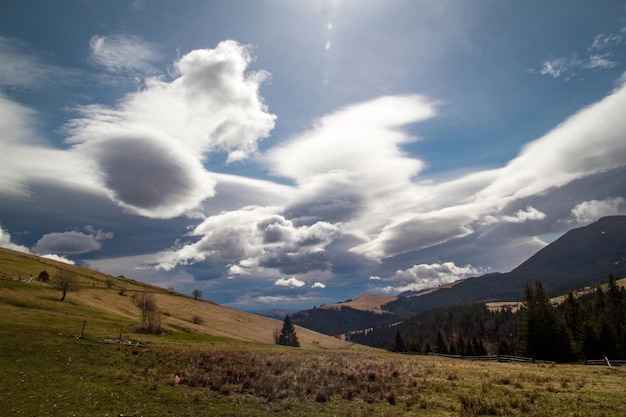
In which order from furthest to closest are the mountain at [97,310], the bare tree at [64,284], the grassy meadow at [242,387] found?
the bare tree at [64,284] → the mountain at [97,310] → the grassy meadow at [242,387]

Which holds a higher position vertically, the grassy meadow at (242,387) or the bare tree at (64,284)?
the bare tree at (64,284)

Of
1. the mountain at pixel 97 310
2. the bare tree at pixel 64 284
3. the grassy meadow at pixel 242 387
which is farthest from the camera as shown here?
the bare tree at pixel 64 284

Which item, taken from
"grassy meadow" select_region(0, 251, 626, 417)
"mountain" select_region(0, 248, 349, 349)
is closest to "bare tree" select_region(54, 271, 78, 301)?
"mountain" select_region(0, 248, 349, 349)

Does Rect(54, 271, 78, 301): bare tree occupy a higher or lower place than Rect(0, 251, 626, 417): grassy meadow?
higher

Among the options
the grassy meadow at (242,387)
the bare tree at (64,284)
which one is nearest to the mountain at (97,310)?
the bare tree at (64,284)

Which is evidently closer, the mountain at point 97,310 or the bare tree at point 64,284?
the mountain at point 97,310

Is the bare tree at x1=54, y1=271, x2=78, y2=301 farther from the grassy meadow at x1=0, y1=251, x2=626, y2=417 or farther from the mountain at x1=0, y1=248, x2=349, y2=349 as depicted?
A: the grassy meadow at x1=0, y1=251, x2=626, y2=417

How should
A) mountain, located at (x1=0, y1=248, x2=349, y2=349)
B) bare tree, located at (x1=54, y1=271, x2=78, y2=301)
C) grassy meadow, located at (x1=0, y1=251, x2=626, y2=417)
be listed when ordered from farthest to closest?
bare tree, located at (x1=54, y1=271, x2=78, y2=301), mountain, located at (x1=0, y1=248, x2=349, y2=349), grassy meadow, located at (x1=0, y1=251, x2=626, y2=417)

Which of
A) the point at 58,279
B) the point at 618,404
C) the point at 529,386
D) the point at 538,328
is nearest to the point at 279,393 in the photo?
the point at 529,386

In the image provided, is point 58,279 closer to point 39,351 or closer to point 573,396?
point 39,351

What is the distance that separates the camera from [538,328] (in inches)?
2721

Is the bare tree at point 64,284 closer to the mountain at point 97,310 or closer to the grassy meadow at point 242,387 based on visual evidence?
the mountain at point 97,310

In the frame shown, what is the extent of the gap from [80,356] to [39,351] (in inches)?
144

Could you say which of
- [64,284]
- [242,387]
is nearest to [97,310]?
[64,284]
